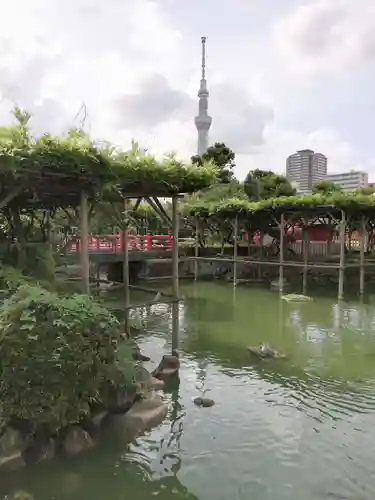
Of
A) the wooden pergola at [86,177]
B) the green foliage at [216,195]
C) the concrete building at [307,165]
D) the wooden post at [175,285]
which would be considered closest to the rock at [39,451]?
the wooden pergola at [86,177]

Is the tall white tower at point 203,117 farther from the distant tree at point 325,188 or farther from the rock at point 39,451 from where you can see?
the rock at point 39,451

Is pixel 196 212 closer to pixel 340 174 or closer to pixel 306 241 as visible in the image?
pixel 306 241

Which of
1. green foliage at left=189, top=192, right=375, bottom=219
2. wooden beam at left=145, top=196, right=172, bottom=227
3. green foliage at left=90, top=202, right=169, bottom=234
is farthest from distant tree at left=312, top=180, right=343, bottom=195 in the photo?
wooden beam at left=145, top=196, right=172, bottom=227

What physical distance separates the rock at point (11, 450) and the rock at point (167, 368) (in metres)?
3.67

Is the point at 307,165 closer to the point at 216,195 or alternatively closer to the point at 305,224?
the point at 216,195

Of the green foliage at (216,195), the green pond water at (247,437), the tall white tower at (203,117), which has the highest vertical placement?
the tall white tower at (203,117)

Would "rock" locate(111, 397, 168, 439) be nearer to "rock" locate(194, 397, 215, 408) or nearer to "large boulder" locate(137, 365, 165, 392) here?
"large boulder" locate(137, 365, 165, 392)

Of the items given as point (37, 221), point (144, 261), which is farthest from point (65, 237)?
point (144, 261)

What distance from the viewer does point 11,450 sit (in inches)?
223

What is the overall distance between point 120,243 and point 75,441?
15.3 metres

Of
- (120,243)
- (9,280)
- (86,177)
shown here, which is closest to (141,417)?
(9,280)

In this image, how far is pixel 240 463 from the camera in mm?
6105

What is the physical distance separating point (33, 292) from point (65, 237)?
11.8 m

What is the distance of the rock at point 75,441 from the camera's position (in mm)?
6102
